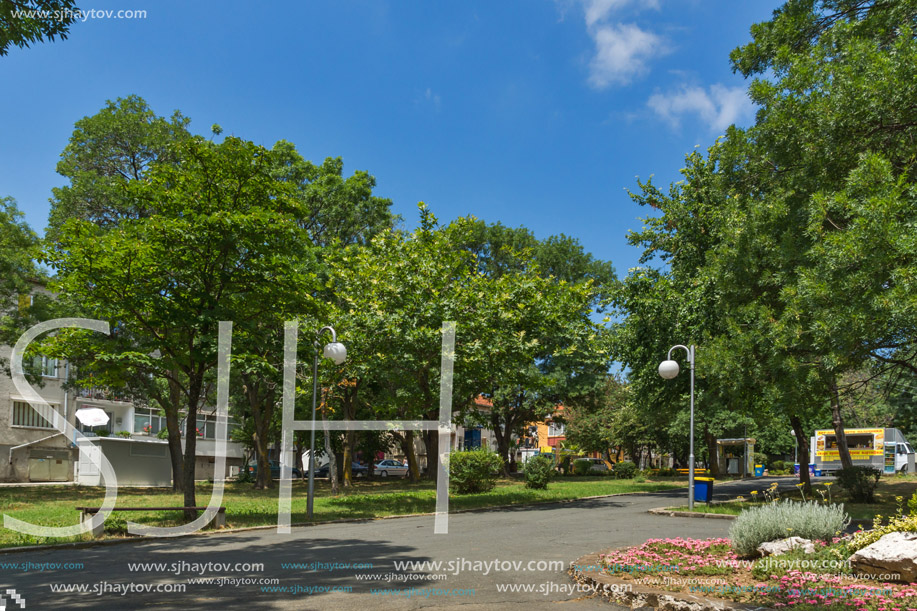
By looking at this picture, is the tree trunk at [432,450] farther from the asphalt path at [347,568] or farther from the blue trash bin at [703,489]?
the asphalt path at [347,568]

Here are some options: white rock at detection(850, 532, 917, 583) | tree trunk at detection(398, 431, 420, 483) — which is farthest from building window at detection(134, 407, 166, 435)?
white rock at detection(850, 532, 917, 583)

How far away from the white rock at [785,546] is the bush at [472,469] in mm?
16426

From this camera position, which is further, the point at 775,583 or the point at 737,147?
the point at 737,147

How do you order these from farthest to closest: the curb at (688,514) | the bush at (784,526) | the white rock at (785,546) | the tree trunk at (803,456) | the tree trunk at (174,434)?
the tree trunk at (174,434), the tree trunk at (803,456), the curb at (688,514), the bush at (784,526), the white rock at (785,546)

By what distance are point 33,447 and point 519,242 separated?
103ft

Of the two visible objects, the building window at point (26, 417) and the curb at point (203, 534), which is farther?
the building window at point (26, 417)

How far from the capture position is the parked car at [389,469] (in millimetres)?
49406

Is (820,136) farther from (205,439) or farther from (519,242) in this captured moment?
(205,439)

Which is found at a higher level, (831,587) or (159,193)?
(159,193)

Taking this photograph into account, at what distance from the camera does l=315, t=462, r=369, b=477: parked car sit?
46.8 metres

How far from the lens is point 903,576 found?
6.80 metres

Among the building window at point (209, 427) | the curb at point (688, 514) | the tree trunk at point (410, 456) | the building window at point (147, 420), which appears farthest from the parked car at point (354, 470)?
the curb at point (688, 514)

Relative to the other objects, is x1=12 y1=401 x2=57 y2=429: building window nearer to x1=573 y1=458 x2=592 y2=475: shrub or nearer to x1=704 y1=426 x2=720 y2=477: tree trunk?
x1=573 y1=458 x2=592 y2=475: shrub

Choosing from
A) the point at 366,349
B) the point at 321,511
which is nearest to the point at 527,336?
the point at 366,349
